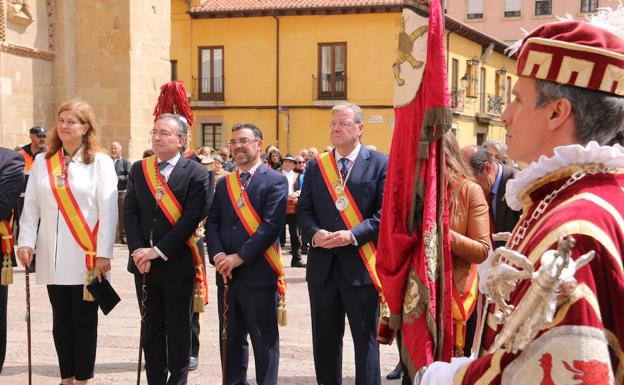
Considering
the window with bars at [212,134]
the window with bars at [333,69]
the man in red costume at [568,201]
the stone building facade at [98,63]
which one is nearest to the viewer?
the man in red costume at [568,201]

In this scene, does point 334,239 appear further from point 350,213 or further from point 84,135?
point 84,135

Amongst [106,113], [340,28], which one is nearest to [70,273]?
[106,113]

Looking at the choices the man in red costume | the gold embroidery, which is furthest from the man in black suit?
the gold embroidery

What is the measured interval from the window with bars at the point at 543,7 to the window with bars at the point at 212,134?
86.1ft

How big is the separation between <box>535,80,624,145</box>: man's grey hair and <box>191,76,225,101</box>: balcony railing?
30024 millimetres

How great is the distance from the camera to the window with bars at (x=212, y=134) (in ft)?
103

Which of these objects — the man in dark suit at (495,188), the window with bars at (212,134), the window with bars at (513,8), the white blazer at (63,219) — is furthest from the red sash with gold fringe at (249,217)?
the window with bars at (513,8)

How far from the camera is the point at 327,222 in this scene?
4859 mm

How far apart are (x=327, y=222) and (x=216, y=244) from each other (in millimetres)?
790

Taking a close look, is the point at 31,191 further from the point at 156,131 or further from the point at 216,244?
the point at 216,244

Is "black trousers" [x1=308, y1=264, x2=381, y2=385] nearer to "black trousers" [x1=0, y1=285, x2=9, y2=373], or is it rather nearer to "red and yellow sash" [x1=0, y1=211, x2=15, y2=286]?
"red and yellow sash" [x1=0, y1=211, x2=15, y2=286]

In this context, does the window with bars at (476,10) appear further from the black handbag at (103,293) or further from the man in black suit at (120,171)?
the black handbag at (103,293)

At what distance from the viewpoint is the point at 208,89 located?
3147cm

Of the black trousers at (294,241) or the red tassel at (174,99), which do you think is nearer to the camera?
the red tassel at (174,99)
